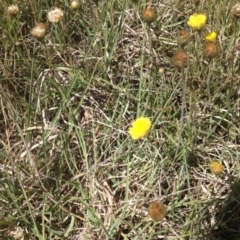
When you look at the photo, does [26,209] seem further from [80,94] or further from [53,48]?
[53,48]

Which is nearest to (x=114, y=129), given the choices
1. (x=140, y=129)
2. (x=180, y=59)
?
(x=140, y=129)

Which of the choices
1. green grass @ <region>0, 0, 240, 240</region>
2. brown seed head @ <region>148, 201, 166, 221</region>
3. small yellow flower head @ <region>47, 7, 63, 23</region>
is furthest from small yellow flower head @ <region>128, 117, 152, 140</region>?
small yellow flower head @ <region>47, 7, 63, 23</region>

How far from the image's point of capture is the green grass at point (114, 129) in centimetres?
125

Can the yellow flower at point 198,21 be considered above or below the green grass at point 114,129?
above

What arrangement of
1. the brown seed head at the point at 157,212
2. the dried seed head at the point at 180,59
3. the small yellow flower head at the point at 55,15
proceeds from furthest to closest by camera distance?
the small yellow flower head at the point at 55,15
the dried seed head at the point at 180,59
the brown seed head at the point at 157,212

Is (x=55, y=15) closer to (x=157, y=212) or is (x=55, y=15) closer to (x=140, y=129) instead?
(x=140, y=129)

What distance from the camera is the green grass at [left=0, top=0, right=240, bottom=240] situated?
1.25 metres

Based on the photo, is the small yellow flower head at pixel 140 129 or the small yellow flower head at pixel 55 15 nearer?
the small yellow flower head at pixel 140 129

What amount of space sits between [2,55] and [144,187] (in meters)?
0.68

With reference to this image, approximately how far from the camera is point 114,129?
1.42 m

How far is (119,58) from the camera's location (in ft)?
5.41

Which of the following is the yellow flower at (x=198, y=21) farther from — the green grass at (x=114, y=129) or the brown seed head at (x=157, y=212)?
the brown seed head at (x=157, y=212)

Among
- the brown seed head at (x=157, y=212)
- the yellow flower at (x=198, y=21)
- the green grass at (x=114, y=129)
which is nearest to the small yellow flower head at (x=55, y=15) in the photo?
the green grass at (x=114, y=129)

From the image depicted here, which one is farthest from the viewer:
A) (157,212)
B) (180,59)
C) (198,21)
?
(198,21)
